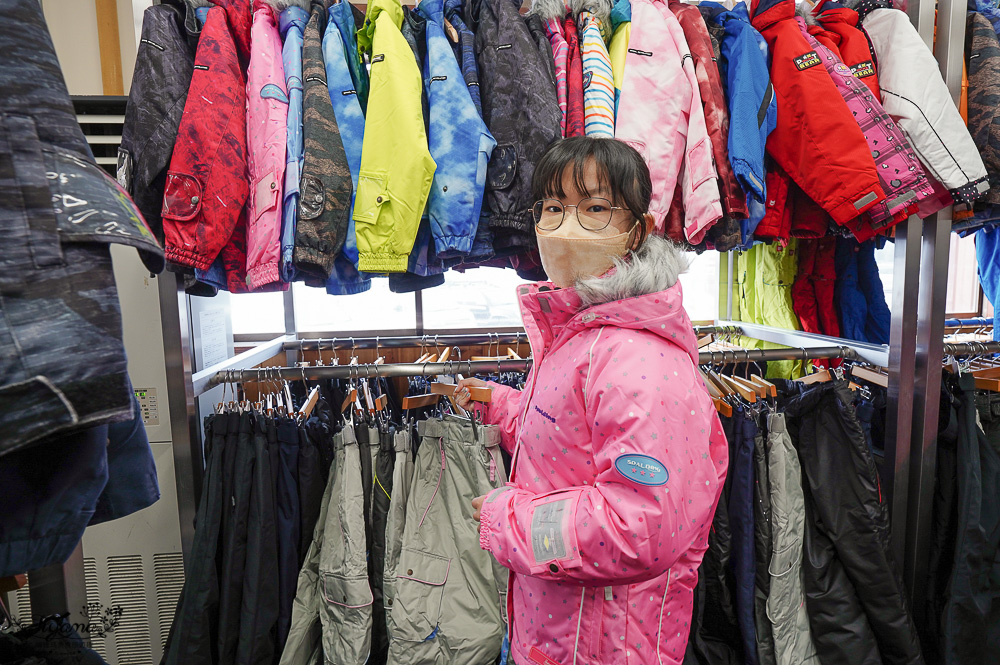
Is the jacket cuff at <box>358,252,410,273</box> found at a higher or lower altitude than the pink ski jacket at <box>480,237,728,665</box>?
higher

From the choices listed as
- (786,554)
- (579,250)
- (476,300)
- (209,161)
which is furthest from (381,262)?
(476,300)

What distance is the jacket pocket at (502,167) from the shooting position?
133 cm

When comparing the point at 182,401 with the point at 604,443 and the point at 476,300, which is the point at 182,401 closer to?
the point at 604,443

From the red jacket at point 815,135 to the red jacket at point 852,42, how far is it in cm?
20

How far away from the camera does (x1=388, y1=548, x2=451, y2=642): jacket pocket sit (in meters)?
1.26

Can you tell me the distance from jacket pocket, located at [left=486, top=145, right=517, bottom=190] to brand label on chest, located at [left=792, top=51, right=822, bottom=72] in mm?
893

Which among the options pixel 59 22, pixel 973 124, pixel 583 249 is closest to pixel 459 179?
pixel 583 249

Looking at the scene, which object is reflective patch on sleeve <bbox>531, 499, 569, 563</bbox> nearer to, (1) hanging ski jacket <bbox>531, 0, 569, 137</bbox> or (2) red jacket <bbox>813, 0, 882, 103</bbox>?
(1) hanging ski jacket <bbox>531, 0, 569, 137</bbox>

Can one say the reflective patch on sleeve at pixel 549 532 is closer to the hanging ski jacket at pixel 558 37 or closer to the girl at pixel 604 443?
the girl at pixel 604 443

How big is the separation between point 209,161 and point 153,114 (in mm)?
189

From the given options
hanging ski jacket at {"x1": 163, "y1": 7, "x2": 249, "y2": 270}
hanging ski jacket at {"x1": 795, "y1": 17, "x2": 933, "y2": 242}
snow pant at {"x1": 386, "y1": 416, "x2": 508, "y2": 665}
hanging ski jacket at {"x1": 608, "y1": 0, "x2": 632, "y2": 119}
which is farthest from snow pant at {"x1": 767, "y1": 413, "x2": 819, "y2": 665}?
hanging ski jacket at {"x1": 163, "y1": 7, "x2": 249, "y2": 270}

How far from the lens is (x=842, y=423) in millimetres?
1396

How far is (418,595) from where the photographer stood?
4.23ft

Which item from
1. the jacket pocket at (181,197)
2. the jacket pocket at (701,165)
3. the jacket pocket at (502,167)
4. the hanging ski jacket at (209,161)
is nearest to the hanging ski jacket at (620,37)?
the jacket pocket at (701,165)
